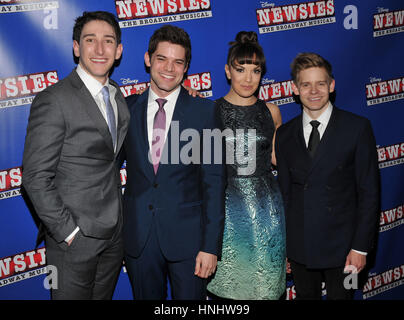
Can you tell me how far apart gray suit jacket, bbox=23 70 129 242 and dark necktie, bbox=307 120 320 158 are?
1217 millimetres

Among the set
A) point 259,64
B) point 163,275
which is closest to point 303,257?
point 163,275

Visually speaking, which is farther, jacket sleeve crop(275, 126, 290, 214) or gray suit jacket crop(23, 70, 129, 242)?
jacket sleeve crop(275, 126, 290, 214)

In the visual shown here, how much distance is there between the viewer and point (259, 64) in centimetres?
249

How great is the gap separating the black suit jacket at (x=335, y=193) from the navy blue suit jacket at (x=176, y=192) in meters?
0.60

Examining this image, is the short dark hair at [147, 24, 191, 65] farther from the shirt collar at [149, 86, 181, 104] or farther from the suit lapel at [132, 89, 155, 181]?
the suit lapel at [132, 89, 155, 181]

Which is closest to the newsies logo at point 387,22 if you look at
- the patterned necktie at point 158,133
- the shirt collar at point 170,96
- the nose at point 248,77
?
the nose at point 248,77

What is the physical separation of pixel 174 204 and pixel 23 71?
152cm

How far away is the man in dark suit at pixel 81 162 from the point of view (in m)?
1.93

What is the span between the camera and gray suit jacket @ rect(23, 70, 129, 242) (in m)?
1.92

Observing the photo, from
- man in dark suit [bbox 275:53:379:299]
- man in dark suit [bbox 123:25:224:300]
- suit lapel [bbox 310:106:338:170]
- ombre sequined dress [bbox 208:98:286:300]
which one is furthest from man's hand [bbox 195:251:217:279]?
suit lapel [bbox 310:106:338:170]

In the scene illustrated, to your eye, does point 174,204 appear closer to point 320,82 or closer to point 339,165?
point 339,165

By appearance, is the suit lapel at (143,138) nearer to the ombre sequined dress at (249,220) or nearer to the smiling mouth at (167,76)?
the smiling mouth at (167,76)

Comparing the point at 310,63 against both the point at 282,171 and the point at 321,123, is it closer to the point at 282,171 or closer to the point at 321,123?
the point at 321,123

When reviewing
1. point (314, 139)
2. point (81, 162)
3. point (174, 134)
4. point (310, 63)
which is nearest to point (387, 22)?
point (310, 63)
